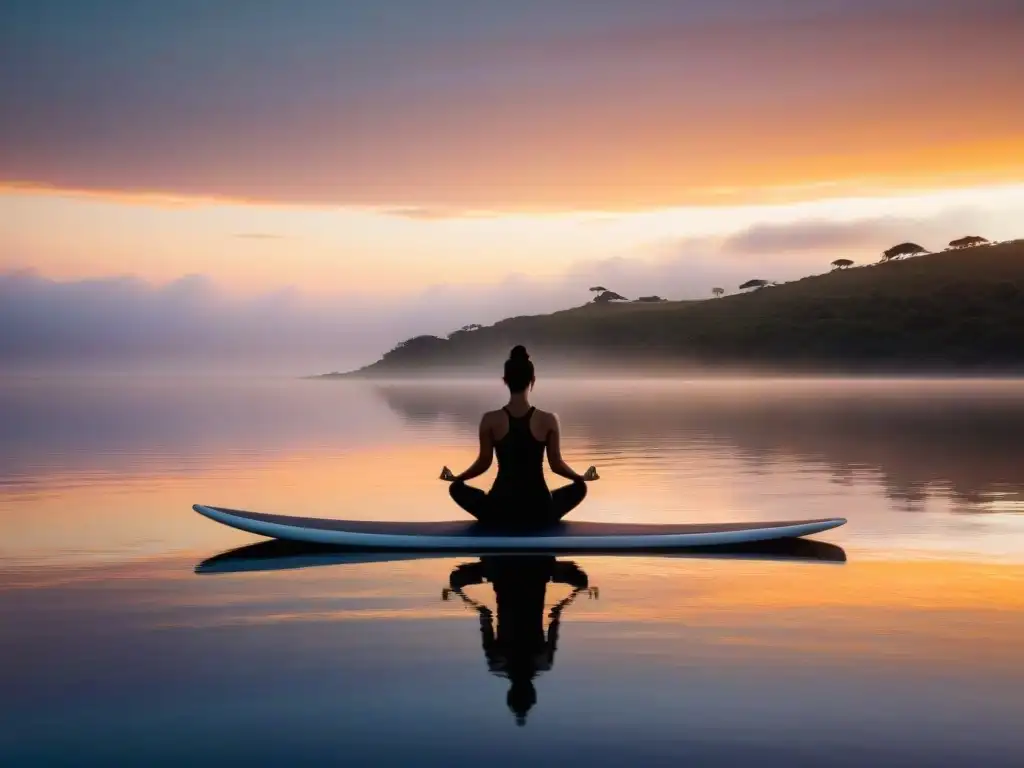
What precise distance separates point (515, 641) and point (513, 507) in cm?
410

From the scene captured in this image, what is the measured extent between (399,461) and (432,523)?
1182cm

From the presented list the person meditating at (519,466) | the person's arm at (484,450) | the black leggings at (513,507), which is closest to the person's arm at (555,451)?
the person meditating at (519,466)

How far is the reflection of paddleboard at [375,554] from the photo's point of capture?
500 inches

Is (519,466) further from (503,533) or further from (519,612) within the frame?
(519,612)

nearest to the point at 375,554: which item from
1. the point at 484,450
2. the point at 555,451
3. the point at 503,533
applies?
the point at 503,533

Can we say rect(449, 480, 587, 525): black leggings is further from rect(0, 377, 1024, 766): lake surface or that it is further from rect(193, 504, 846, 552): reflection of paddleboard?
rect(0, 377, 1024, 766): lake surface

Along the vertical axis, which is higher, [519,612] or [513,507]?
[513,507]

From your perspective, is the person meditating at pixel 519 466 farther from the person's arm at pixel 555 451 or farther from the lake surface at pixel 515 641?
the lake surface at pixel 515 641

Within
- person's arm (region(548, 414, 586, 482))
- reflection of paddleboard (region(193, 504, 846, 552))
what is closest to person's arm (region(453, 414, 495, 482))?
person's arm (region(548, 414, 586, 482))

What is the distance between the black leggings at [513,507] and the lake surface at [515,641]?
488 millimetres

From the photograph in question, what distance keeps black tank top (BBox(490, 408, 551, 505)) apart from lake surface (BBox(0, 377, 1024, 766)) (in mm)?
731

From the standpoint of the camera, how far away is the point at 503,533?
12984 millimetres

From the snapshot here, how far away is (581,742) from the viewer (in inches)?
255

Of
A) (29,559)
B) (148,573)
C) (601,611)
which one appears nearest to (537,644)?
(601,611)
